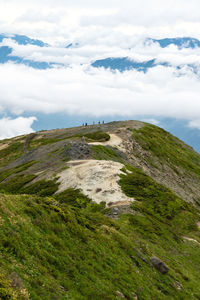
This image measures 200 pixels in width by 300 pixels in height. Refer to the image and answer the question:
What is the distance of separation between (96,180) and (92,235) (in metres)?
28.6

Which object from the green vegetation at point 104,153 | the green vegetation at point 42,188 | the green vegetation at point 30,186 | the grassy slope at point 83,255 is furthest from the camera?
the green vegetation at point 104,153

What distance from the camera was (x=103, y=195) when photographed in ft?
174

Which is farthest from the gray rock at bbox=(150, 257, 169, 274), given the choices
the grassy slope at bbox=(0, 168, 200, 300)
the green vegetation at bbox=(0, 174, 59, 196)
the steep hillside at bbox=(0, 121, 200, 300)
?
the green vegetation at bbox=(0, 174, 59, 196)

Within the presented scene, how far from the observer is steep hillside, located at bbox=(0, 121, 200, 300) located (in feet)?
64.5

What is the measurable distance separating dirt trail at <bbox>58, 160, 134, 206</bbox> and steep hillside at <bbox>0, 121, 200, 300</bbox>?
179 millimetres

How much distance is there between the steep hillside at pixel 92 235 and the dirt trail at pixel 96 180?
18 centimetres

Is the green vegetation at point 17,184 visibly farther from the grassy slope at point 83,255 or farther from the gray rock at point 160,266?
the gray rock at point 160,266

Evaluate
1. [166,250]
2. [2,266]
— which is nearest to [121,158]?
[166,250]

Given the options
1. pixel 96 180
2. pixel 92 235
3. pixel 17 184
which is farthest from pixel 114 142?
pixel 92 235

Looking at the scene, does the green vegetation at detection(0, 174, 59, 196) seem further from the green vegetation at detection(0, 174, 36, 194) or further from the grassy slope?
the grassy slope

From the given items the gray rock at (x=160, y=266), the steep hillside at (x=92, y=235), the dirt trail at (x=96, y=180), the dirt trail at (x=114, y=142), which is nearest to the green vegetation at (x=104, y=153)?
the steep hillside at (x=92, y=235)

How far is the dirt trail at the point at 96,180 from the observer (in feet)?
173

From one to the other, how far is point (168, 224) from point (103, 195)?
11.8 meters

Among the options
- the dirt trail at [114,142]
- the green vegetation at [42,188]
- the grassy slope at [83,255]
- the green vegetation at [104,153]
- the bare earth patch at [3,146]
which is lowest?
the grassy slope at [83,255]
